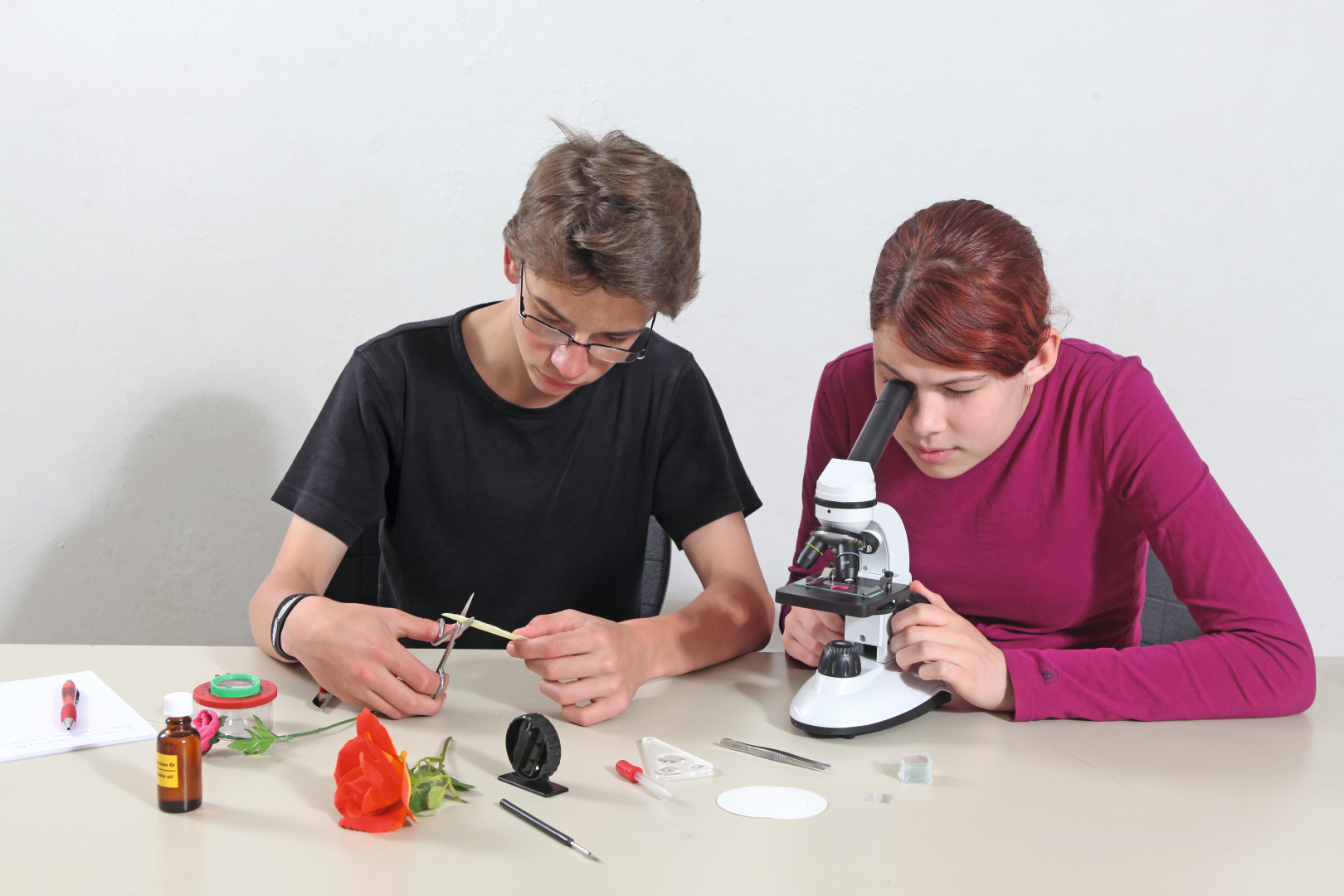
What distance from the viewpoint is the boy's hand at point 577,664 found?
4.15 feet

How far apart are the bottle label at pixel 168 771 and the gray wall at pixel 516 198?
1494mm

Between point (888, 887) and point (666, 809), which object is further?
point (666, 809)

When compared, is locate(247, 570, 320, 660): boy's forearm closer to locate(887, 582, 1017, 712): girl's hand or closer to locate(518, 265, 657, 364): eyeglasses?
locate(518, 265, 657, 364): eyeglasses

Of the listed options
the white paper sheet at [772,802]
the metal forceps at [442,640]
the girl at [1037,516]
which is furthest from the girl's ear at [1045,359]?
the metal forceps at [442,640]

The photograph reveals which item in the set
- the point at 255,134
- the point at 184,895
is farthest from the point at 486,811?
the point at 255,134

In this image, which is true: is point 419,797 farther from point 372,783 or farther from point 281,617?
point 281,617

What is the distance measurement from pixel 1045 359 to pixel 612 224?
63 centimetres

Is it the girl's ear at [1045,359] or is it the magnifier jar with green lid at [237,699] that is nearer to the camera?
the magnifier jar with green lid at [237,699]

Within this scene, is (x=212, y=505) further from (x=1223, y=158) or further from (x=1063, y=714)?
(x=1223, y=158)

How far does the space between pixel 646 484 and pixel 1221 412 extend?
1659 mm

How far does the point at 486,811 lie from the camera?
3.39ft

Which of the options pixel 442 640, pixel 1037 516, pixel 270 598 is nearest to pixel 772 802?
pixel 442 640

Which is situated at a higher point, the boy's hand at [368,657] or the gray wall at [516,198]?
the gray wall at [516,198]

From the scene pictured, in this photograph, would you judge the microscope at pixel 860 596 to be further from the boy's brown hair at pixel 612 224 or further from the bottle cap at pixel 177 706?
the bottle cap at pixel 177 706
